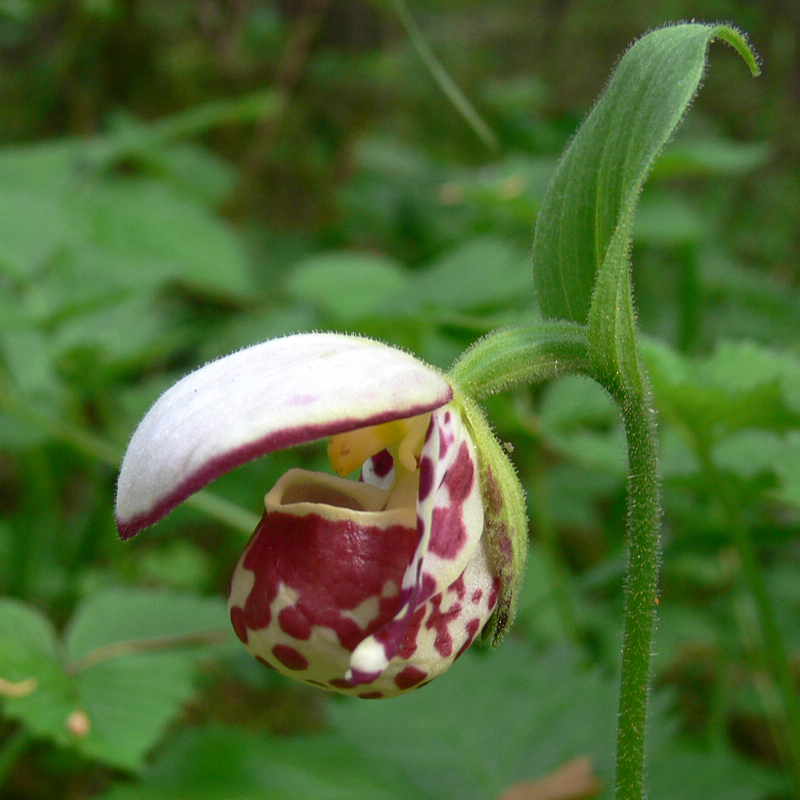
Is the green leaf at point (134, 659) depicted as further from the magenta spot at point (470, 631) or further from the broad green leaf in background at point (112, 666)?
the magenta spot at point (470, 631)

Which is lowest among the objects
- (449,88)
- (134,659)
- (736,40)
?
(134,659)

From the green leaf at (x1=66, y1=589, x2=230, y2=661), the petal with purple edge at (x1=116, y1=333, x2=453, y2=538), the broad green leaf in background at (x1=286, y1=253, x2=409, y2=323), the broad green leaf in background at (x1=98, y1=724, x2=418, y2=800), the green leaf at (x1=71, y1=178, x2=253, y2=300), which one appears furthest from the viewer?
the green leaf at (x1=71, y1=178, x2=253, y2=300)

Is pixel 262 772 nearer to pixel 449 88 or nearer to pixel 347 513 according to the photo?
pixel 347 513

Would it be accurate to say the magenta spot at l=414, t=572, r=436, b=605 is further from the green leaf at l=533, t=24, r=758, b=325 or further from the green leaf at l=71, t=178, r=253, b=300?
the green leaf at l=71, t=178, r=253, b=300

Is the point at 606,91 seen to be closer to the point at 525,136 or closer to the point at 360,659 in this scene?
the point at 360,659

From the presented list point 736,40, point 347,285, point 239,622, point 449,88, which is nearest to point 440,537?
point 239,622

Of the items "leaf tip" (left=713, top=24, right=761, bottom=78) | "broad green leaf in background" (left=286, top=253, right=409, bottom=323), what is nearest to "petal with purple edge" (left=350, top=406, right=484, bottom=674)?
"leaf tip" (left=713, top=24, right=761, bottom=78)

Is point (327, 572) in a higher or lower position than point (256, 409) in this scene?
lower

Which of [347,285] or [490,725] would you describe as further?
[347,285]
